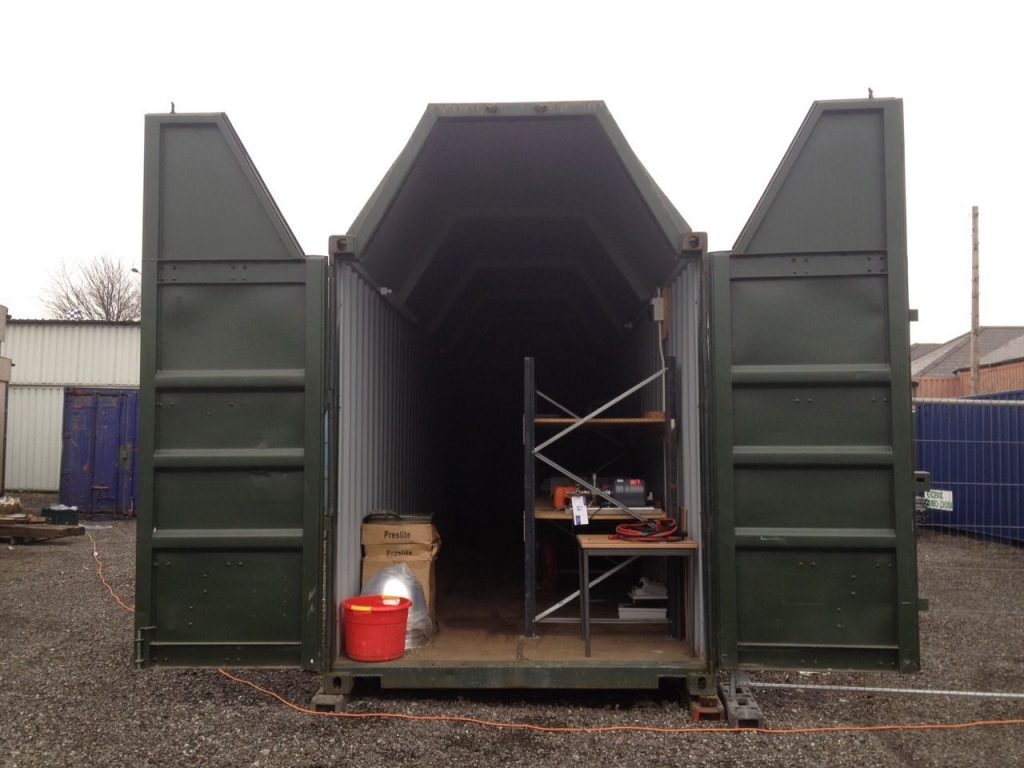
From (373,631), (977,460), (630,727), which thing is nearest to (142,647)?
(373,631)

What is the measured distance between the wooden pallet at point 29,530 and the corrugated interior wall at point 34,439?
8.02m

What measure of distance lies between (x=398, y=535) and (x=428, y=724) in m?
1.40

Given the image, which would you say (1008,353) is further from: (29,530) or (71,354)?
(29,530)

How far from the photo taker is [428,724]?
4.75 meters

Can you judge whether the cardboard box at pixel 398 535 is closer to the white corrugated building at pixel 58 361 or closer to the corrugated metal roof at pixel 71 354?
the white corrugated building at pixel 58 361

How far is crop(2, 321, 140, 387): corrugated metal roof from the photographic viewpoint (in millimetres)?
20875

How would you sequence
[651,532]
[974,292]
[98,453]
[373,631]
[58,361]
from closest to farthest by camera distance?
1. [373,631]
2. [651,532]
3. [98,453]
4. [58,361]
5. [974,292]

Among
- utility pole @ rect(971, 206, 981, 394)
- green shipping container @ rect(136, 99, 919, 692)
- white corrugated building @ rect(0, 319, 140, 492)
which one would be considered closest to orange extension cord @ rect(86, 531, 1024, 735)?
green shipping container @ rect(136, 99, 919, 692)

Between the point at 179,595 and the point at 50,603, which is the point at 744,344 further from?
the point at 50,603

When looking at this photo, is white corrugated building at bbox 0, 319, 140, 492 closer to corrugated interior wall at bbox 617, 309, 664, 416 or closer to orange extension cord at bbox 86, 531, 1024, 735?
corrugated interior wall at bbox 617, 309, 664, 416

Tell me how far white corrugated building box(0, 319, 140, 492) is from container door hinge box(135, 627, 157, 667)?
58.3ft

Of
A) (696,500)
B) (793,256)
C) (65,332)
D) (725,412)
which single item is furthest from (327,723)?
(65,332)

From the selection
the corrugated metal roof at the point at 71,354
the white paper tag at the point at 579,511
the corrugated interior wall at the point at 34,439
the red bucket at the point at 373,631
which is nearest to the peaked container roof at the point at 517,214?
the white paper tag at the point at 579,511

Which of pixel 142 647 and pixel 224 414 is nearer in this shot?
pixel 142 647
